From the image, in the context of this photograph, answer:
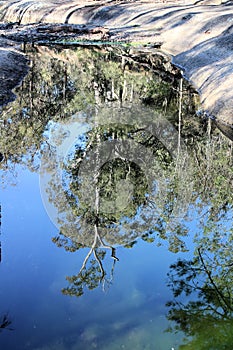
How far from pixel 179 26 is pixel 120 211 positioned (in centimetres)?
1797

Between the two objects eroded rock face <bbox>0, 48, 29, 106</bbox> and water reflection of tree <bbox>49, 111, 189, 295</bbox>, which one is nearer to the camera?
water reflection of tree <bbox>49, 111, 189, 295</bbox>

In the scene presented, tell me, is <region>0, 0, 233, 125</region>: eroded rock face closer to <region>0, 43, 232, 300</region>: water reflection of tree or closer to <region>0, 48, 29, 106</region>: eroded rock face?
<region>0, 43, 232, 300</region>: water reflection of tree

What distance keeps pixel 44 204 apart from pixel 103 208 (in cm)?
128

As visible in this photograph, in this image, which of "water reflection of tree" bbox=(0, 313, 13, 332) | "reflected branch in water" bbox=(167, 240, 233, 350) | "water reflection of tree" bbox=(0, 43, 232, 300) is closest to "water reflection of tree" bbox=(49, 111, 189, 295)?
"water reflection of tree" bbox=(0, 43, 232, 300)

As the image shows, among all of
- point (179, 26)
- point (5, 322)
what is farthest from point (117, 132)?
point (179, 26)

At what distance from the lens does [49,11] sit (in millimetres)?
36062

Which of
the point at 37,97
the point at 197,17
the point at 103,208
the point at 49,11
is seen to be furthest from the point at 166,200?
the point at 49,11

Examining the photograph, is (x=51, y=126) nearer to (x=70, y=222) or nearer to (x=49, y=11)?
(x=70, y=222)

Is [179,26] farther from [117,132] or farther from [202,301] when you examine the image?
[202,301]

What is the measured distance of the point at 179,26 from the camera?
2512 centimetres

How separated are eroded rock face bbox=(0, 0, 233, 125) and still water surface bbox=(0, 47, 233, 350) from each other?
3.29 feet

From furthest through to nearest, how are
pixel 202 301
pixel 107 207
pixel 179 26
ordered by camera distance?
pixel 179 26 → pixel 107 207 → pixel 202 301

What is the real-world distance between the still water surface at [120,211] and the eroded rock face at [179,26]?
39.4 inches

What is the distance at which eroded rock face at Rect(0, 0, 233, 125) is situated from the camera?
1609 cm
